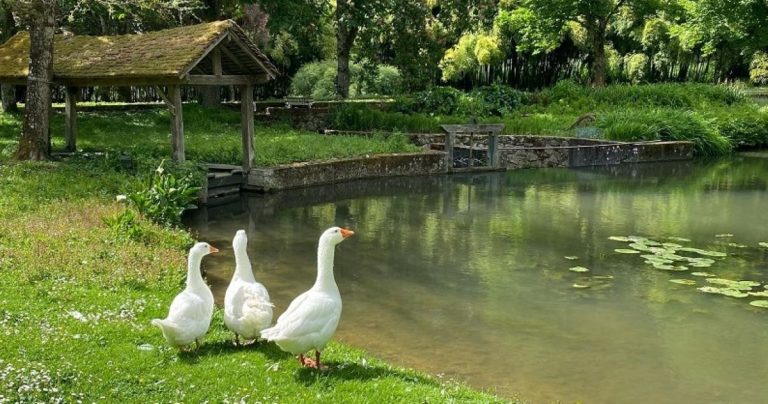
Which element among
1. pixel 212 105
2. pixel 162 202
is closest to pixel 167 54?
pixel 162 202

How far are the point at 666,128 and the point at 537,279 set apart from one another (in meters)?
18.2

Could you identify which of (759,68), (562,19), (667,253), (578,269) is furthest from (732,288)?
(759,68)

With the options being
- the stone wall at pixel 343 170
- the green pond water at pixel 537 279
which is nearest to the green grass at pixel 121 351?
the green pond water at pixel 537 279

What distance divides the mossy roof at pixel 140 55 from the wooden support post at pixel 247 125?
68cm

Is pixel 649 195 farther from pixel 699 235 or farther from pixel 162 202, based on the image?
pixel 162 202

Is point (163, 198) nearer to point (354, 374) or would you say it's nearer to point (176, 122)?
point (176, 122)

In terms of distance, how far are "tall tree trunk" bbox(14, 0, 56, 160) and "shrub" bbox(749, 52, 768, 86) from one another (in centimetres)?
3987

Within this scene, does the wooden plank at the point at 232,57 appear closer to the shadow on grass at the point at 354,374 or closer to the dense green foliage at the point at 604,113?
the dense green foliage at the point at 604,113

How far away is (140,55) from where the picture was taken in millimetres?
17047

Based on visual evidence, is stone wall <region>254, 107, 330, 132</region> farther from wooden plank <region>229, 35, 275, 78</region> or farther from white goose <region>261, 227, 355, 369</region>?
white goose <region>261, 227, 355, 369</region>

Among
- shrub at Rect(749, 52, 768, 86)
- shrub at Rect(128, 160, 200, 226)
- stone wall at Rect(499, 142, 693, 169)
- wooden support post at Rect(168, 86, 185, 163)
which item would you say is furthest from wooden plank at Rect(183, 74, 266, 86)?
shrub at Rect(749, 52, 768, 86)

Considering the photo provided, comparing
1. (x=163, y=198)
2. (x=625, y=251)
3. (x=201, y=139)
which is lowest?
(x=625, y=251)

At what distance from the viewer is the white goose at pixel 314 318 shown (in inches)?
243

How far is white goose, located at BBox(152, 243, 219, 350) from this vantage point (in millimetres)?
6484
